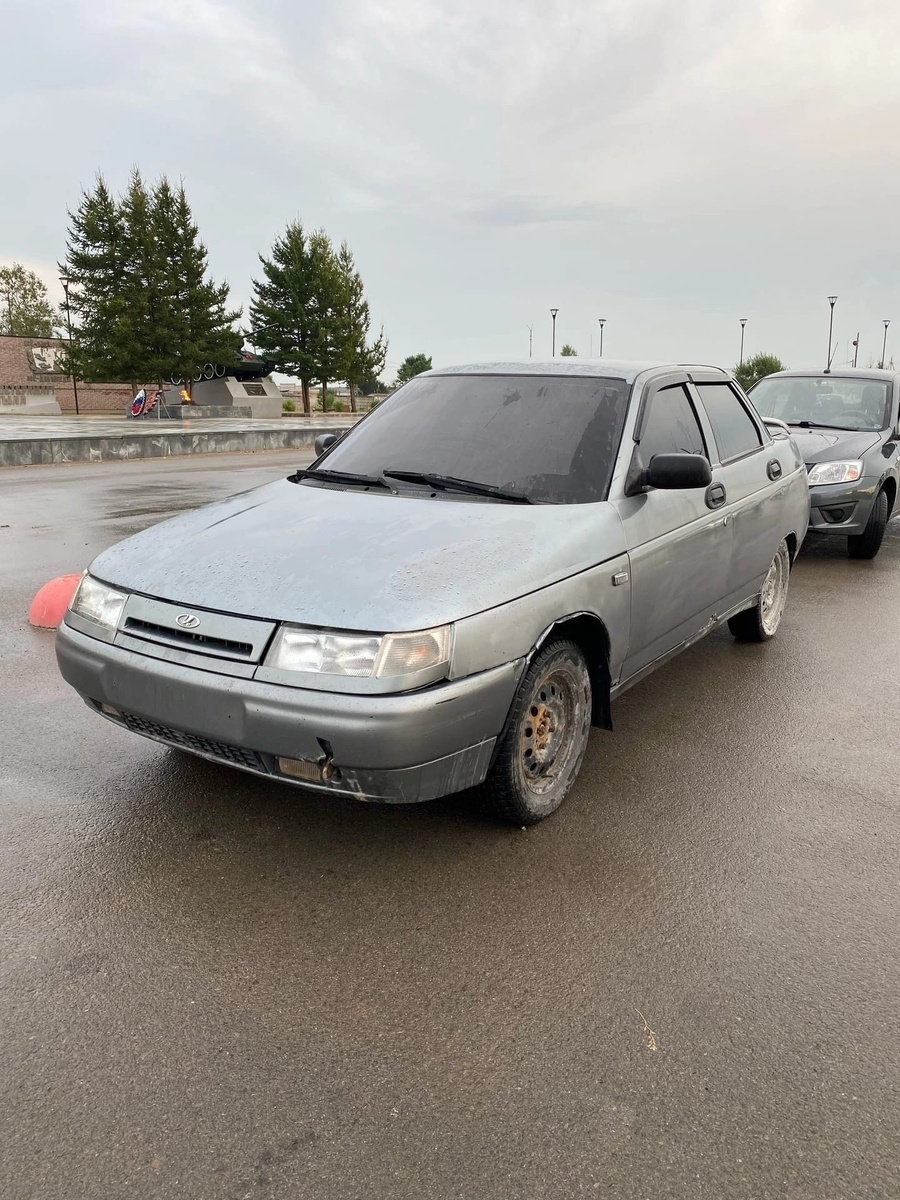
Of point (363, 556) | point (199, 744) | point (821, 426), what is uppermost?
point (363, 556)

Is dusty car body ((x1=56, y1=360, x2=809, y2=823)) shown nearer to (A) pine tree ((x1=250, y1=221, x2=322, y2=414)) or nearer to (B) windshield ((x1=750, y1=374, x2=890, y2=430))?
(B) windshield ((x1=750, y1=374, x2=890, y2=430))

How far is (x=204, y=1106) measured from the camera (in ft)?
6.66

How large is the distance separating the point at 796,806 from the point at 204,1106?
2499 mm

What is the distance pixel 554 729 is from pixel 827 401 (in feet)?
23.3

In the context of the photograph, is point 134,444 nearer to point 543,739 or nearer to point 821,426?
point 821,426

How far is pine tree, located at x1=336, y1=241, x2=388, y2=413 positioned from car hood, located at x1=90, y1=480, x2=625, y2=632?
178ft

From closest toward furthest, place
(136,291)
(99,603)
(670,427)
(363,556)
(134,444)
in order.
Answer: (363,556) < (99,603) < (670,427) < (134,444) < (136,291)

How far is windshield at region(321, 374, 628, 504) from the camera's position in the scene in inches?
144

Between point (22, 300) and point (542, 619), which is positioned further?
point (22, 300)

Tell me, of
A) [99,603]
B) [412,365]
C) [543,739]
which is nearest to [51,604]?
[99,603]

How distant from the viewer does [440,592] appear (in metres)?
2.77

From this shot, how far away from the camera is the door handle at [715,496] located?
14.1 ft

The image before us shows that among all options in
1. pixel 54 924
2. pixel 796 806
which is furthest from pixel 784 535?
pixel 54 924

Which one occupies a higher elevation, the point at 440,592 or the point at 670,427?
the point at 670,427
